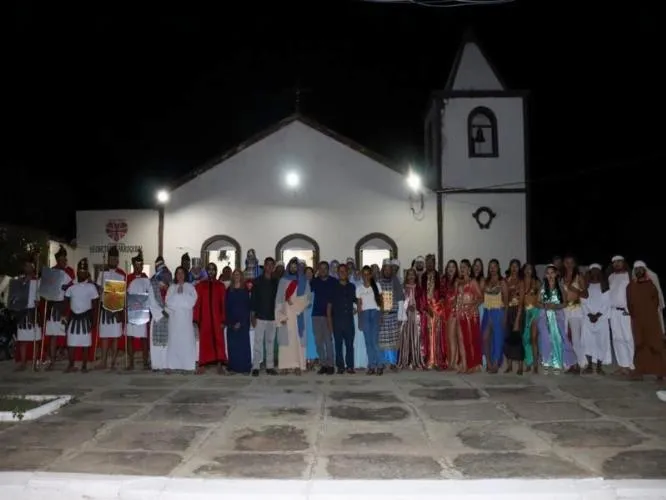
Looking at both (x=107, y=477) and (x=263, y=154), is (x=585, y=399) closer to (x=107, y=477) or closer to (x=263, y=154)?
(x=107, y=477)

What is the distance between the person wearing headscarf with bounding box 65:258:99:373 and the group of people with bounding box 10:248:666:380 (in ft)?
0.06

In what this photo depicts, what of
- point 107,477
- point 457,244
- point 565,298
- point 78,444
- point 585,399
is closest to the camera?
point 107,477

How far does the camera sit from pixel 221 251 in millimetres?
16844

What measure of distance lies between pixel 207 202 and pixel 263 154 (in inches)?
80.4

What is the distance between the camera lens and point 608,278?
9891 millimetres

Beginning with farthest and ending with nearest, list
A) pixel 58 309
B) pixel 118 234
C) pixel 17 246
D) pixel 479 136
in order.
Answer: pixel 118 234, pixel 479 136, pixel 17 246, pixel 58 309

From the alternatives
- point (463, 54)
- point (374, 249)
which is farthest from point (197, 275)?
point (463, 54)

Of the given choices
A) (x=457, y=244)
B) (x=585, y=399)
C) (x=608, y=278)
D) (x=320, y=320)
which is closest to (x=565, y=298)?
(x=608, y=278)

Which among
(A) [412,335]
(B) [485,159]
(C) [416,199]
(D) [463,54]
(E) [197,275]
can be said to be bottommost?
(A) [412,335]

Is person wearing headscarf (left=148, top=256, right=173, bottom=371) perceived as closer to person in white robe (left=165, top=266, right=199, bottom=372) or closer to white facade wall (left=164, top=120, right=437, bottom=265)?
person in white robe (left=165, top=266, right=199, bottom=372)

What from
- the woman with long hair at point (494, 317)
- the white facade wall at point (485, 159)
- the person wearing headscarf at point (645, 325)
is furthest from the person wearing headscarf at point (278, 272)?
the white facade wall at point (485, 159)

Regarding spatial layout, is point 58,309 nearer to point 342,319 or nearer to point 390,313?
point 342,319

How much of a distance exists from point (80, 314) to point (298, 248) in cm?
757

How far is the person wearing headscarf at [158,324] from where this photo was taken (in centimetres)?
995
